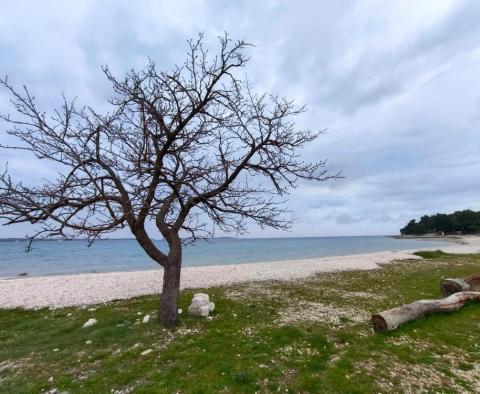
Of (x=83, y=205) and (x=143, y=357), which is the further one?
(x=83, y=205)

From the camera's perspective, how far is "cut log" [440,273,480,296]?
13.3 meters

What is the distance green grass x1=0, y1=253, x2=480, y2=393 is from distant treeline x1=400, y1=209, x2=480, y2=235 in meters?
158

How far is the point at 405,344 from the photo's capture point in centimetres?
789

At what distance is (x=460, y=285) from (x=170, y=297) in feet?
40.2

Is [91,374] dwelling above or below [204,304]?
below

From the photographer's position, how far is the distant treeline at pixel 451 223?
13750 cm

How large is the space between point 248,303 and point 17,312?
10794 mm

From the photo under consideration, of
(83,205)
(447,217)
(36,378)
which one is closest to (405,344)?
(36,378)

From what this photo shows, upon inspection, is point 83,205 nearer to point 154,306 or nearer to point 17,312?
point 154,306

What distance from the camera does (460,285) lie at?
13312 millimetres

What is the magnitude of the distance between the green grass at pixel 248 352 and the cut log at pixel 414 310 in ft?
0.75

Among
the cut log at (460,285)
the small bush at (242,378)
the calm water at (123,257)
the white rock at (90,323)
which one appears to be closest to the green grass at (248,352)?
the small bush at (242,378)

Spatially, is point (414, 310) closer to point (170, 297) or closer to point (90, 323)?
point (170, 297)

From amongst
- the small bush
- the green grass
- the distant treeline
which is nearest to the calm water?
the green grass
